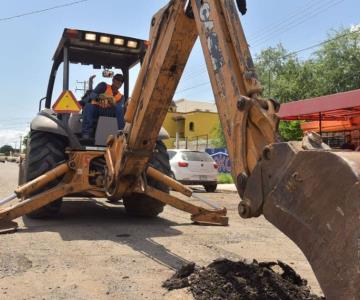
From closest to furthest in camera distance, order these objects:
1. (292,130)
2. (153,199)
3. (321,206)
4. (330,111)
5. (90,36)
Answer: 1. (321,206)
2. (90,36)
3. (153,199)
4. (330,111)
5. (292,130)

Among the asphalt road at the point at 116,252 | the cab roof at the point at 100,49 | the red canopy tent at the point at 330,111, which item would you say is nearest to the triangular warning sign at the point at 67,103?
the cab roof at the point at 100,49

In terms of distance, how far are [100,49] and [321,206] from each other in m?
6.11

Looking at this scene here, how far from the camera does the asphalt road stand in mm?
4055

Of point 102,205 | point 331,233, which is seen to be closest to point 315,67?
point 102,205

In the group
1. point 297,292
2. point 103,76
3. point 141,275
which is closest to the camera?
point 297,292

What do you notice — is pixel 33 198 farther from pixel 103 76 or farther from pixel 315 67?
pixel 315 67

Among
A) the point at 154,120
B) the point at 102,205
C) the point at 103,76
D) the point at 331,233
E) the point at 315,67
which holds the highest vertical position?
the point at 315,67

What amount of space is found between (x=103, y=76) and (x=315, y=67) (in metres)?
30.0

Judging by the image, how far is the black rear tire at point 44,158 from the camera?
288 inches

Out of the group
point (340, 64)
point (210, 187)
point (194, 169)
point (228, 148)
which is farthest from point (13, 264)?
point (340, 64)

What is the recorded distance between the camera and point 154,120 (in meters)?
5.66

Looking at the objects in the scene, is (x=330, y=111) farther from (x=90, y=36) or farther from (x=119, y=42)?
(x=90, y=36)

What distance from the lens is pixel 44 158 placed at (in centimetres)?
739

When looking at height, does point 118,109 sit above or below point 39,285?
above
